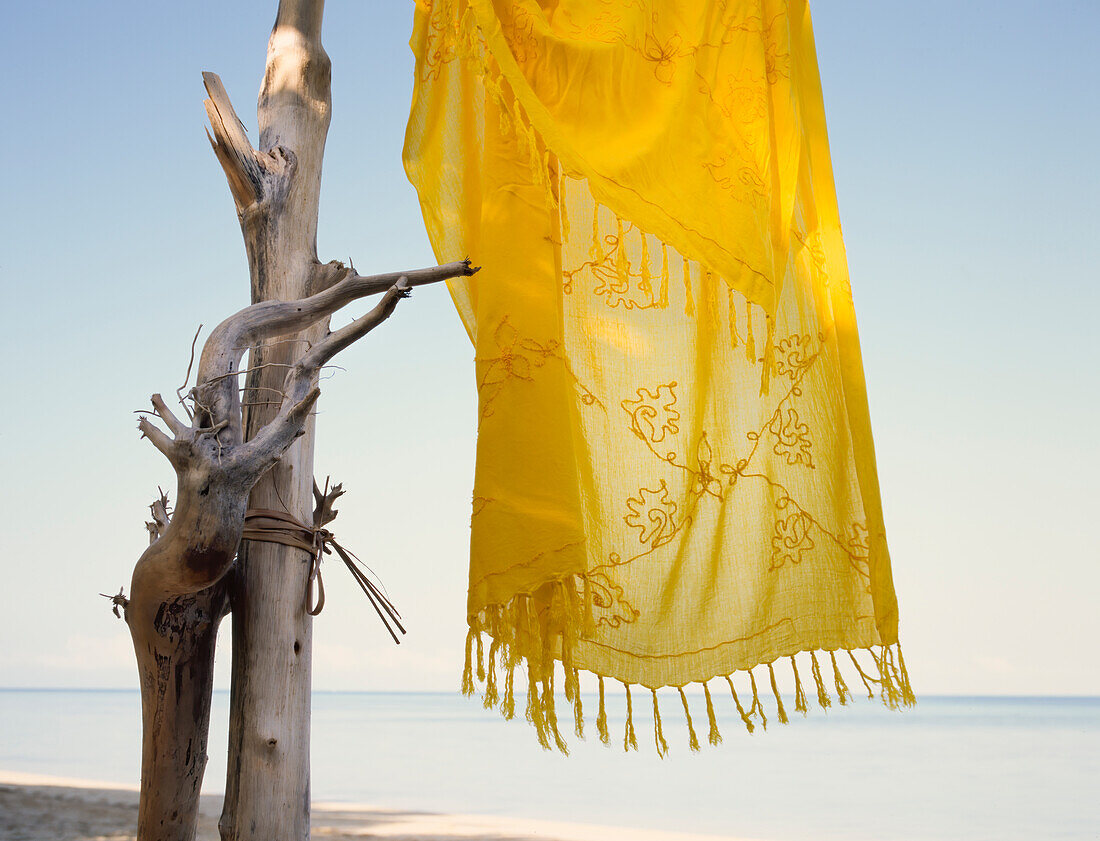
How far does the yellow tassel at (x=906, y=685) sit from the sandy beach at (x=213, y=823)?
292cm

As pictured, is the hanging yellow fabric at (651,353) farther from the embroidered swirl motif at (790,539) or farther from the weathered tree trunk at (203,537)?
the weathered tree trunk at (203,537)

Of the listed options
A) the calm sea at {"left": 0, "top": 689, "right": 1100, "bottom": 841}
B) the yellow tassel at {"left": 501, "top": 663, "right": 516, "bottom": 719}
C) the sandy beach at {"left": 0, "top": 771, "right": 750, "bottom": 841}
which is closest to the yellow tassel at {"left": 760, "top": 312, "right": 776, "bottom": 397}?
the yellow tassel at {"left": 501, "top": 663, "right": 516, "bottom": 719}

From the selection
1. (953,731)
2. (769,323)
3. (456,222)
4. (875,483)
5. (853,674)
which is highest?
(456,222)

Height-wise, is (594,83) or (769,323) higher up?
(594,83)

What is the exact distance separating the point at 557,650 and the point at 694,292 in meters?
0.58

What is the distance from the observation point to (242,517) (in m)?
1.00

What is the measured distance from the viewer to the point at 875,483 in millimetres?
1264

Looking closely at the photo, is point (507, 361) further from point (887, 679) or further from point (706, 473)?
point (887, 679)

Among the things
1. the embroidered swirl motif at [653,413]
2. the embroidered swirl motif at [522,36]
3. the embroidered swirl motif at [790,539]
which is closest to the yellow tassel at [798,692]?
the embroidered swirl motif at [790,539]

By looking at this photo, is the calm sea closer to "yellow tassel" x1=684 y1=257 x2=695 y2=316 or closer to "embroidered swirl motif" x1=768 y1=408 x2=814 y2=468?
"embroidered swirl motif" x1=768 y1=408 x2=814 y2=468

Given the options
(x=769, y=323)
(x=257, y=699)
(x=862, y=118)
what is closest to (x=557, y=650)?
(x=257, y=699)

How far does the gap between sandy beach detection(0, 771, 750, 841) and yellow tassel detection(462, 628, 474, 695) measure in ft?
9.47

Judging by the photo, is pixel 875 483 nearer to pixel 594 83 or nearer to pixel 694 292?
pixel 694 292

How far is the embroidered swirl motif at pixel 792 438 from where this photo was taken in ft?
4.14
